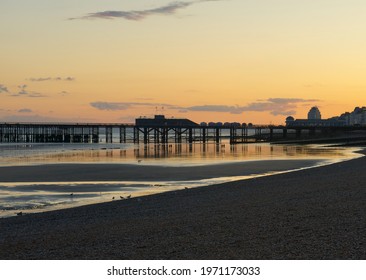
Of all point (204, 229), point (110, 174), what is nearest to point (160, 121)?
point (110, 174)

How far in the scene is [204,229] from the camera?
1139cm

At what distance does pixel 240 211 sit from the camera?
45.6 feet

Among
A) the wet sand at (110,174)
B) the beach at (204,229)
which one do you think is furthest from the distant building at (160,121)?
the beach at (204,229)

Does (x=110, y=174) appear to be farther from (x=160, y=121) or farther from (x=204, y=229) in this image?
(x=160, y=121)

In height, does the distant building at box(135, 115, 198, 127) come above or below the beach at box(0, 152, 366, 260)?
above

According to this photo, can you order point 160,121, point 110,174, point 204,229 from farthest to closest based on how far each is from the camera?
point 160,121 < point 110,174 < point 204,229

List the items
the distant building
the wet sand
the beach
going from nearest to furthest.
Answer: the beach
the wet sand
the distant building

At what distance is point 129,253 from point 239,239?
2.17 meters

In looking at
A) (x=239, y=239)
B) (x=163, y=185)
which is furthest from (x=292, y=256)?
(x=163, y=185)

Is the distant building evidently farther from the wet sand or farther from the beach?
the beach

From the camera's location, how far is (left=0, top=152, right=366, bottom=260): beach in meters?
Result: 9.38

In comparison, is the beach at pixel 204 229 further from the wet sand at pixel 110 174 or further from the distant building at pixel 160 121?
the distant building at pixel 160 121

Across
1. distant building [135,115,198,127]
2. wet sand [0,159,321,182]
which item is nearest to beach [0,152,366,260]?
wet sand [0,159,321,182]

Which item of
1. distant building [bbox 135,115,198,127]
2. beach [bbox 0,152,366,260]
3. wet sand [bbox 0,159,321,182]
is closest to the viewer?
beach [bbox 0,152,366,260]
